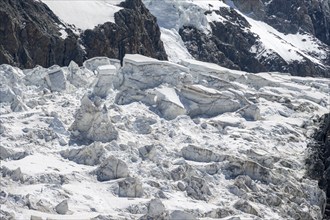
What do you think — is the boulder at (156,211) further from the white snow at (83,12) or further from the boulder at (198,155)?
the white snow at (83,12)

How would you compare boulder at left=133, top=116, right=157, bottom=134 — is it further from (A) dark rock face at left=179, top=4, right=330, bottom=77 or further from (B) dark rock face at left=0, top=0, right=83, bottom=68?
(A) dark rock face at left=179, top=4, right=330, bottom=77

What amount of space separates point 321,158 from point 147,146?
60.1 ft

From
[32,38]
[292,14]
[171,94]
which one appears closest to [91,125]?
[171,94]

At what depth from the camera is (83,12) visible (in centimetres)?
11944

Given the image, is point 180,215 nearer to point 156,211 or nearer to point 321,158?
point 156,211

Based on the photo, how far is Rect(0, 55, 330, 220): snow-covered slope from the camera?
65.1 m

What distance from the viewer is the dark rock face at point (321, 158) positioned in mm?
80812

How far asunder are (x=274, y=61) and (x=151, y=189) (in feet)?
280

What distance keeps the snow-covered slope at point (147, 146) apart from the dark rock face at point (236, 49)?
43.4 m

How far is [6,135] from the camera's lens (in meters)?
71.4

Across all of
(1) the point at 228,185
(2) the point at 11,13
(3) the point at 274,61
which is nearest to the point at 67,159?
(1) the point at 228,185

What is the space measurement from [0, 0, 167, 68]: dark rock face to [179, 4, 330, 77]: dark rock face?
11.3 m

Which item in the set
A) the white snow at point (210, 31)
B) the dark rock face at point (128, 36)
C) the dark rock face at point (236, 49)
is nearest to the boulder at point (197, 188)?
the dark rock face at point (128, 36)

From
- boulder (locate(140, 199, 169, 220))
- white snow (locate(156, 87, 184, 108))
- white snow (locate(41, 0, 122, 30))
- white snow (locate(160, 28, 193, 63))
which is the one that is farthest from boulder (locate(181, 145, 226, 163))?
white snow (locate(160, 28, 193, 63))
